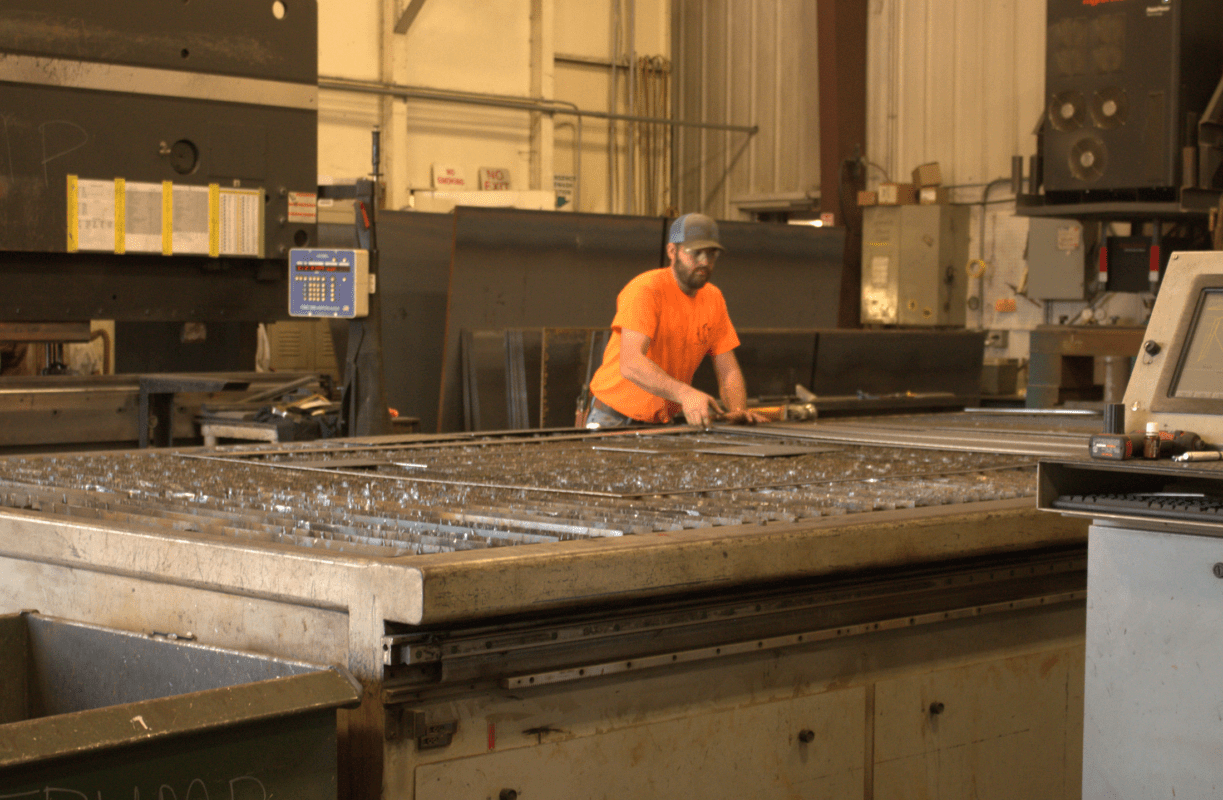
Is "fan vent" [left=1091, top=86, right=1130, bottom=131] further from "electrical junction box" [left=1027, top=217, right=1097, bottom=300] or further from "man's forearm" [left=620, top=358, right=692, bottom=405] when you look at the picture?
"man's forearm" [left=620, top=358, right=692, bottom=405]

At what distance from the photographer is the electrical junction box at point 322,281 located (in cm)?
331

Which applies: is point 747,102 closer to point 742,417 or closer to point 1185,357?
point 742,417

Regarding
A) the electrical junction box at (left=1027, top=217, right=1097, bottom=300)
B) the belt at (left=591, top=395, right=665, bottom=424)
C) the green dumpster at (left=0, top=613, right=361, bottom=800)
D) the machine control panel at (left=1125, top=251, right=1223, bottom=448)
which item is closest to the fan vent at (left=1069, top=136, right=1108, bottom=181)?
the electrical junction box at (left=1027, top=217, right=1097, bottom=300)

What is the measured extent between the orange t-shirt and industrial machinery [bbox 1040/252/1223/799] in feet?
6.00

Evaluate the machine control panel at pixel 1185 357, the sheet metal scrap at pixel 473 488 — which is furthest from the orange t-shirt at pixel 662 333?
the machine control panel at pixel 1185 357

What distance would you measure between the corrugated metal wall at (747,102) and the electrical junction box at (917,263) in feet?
3.94

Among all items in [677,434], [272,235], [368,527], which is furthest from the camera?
[272,235]

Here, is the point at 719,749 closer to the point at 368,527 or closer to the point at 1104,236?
the point at 368,527

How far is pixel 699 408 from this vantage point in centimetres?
294

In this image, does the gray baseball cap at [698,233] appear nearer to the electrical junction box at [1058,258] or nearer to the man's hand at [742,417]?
the man's hand at [742,417]

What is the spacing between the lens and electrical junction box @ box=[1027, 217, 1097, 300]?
264 inches

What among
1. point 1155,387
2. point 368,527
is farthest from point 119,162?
point 1155,387

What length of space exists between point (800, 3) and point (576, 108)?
5.72ft

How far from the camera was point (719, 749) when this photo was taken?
156 centimetres
